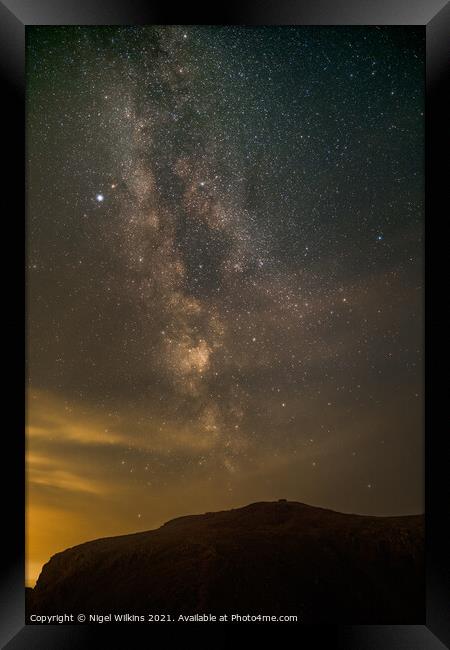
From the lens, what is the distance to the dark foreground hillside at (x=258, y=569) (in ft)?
6.23

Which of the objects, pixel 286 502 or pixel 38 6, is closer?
pixel 38 6

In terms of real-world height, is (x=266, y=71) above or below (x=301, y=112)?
above

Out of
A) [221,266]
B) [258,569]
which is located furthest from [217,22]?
[258,569]

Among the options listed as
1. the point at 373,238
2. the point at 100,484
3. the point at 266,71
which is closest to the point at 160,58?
the point at 266,71

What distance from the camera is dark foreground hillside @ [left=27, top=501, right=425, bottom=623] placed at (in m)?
1.90

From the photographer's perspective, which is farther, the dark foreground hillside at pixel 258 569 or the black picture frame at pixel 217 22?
the dark foreground hillside at pixel 258 569

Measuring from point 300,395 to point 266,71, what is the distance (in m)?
1.27

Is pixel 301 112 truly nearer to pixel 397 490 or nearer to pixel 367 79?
pixel 367 79

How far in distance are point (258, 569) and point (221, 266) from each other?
1.15m

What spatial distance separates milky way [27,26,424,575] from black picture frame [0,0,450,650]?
0.16m

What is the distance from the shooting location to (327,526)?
2.02 metres

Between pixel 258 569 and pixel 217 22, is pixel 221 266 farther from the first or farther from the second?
pixel 258 569

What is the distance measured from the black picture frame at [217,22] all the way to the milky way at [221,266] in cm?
16

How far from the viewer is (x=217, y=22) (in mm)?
1790
